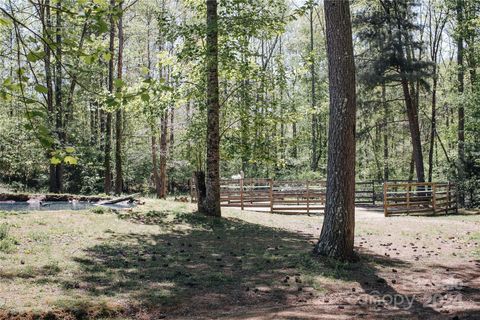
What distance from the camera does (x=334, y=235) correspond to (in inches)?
305

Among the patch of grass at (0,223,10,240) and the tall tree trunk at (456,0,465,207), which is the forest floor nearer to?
the patch of grass at (0,223,10,240)

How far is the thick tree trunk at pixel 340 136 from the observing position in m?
7.62

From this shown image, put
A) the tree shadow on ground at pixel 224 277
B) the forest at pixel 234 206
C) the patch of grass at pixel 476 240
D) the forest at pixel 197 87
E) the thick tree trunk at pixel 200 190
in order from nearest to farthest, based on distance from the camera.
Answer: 1. the forest at pixel 197 87
2. the forest at pixel 234 206
3. the tree shadow on ground at pixel 224 277
4. the patch of grass at pixel 476 240
5. the thick tree trunk at pixel 200 190

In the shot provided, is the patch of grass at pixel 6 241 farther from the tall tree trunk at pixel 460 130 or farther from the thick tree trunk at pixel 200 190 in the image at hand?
the tall tree trunk at pixel 460 130

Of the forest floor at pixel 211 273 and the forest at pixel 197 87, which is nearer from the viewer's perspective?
the forest at pixel 197 87

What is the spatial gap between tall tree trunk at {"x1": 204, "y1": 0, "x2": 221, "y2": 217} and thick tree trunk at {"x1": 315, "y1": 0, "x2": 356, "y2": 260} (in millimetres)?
5133

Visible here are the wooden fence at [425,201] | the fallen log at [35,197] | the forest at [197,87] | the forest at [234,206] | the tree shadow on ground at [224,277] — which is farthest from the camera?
the wooden fence at [425,201]

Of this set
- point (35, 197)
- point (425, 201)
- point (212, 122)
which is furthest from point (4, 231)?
point (425, 201)

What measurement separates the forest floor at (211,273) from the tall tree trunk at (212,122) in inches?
57.7

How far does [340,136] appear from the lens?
7625 mm

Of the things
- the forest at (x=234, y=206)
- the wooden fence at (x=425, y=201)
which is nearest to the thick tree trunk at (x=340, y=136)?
the forest at (x=234, y=206)

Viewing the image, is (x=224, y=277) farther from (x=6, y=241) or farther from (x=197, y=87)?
(x=197, y=87)

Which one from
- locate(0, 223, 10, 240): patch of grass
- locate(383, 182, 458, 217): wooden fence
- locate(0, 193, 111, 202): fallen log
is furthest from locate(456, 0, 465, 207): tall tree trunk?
locate(0, 223, 10, 240): patch of grass

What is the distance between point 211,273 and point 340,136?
338cm
